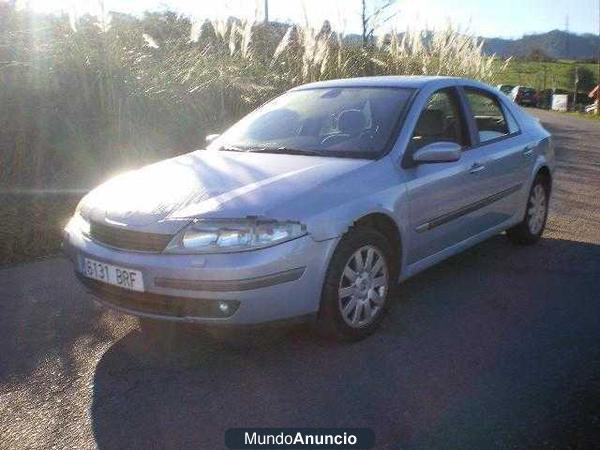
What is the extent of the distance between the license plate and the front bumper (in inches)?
1.2

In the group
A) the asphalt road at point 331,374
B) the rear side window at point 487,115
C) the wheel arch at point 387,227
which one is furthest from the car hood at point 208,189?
the rear side window at point 487,115

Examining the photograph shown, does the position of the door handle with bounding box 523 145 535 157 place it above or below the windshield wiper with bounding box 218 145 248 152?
below

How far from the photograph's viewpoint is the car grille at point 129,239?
3217 mm

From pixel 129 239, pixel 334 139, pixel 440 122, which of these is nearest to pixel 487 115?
pixel 440 122

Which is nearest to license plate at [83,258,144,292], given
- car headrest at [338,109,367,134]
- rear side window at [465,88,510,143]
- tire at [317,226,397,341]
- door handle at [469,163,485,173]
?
tire at [317,226,397,341]

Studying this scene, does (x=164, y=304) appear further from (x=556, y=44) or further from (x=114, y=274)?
(x=556, y=44)

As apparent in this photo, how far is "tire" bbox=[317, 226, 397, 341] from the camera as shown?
3.44 metres

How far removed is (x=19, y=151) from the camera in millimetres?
6953

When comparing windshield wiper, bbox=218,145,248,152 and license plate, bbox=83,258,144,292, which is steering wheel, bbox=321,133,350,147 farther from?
license plate, bbox=83,258,144,292

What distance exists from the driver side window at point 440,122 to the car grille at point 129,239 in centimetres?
182

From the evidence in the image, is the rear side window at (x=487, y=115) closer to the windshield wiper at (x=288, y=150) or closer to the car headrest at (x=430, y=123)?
the car headrest at (x=430, y=123)

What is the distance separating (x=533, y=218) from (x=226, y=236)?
11.3ft

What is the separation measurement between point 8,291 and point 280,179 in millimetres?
2384

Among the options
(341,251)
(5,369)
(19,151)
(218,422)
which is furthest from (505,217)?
(19,151)
